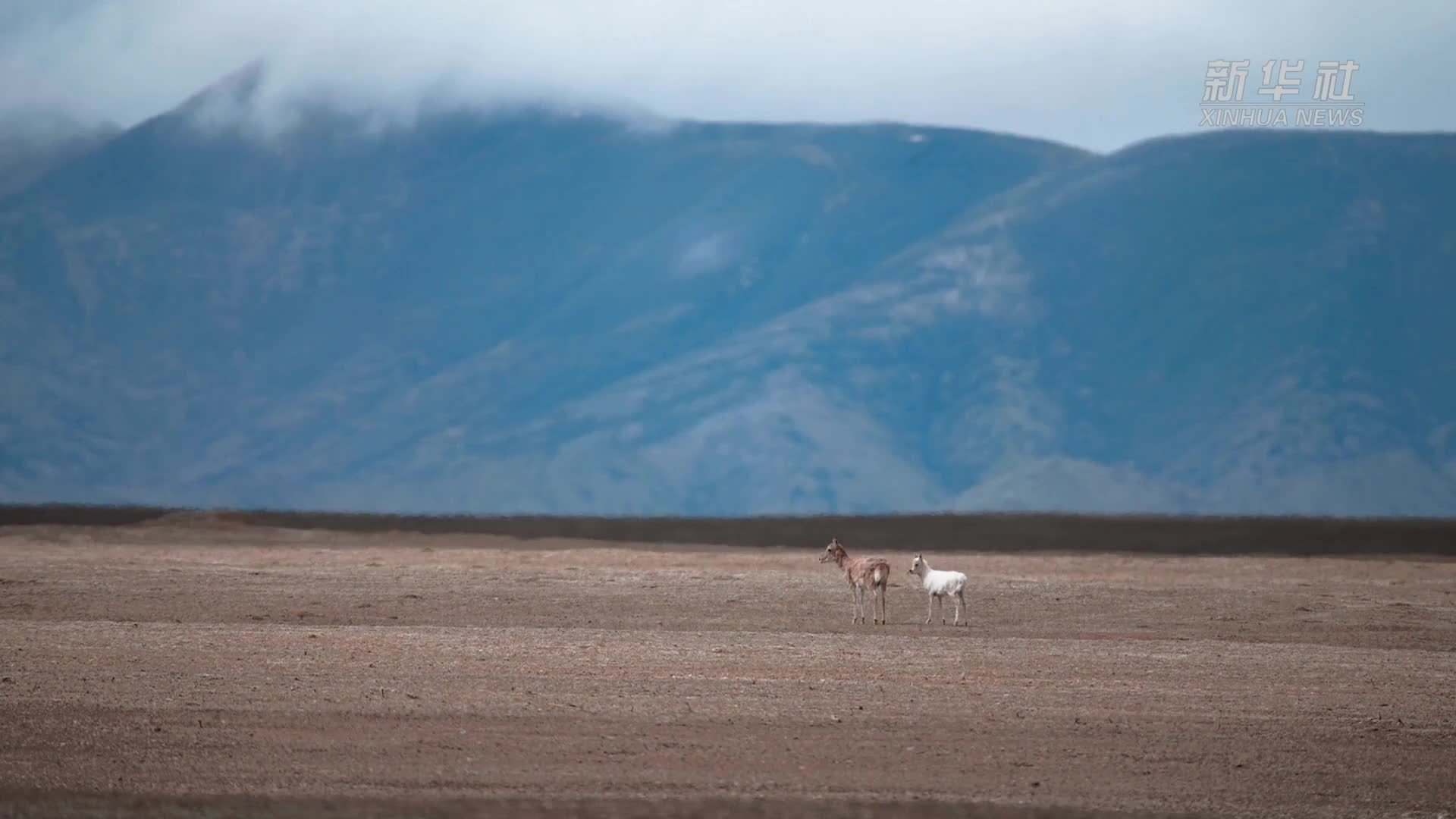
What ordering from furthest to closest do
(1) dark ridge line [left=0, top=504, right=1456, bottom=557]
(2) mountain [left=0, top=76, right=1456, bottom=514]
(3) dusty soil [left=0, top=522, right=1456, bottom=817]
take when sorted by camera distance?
(2) mountain [left=0, top=76, right=1456, bottom=514] → (1) dark ridge line [left=0, top=504, right=1456, bottom=557] → (3) dusty soil [left=0, top=522, right=1456, bottom=817]

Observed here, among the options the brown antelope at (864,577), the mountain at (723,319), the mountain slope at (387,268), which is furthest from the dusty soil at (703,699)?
the mountain slope at (387,268)

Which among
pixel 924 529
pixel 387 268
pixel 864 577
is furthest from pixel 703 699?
pixel 387 268

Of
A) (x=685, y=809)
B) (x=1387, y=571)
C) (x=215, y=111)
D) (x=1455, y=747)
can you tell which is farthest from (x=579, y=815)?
(x=215, y=111)

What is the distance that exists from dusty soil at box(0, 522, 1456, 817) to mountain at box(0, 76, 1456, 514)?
74.8 meters

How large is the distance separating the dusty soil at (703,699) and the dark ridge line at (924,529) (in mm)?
19492

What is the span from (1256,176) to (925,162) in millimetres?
21980

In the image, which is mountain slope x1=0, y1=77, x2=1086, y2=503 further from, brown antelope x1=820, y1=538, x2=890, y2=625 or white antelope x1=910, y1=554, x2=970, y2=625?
white antelope x1=910, y1=554, x2=970, y2=625

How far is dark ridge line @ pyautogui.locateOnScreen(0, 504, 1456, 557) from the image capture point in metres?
52.4

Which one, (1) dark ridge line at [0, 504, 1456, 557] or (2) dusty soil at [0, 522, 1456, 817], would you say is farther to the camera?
(1) dark ridge line at [0, 504, 1456, 557]

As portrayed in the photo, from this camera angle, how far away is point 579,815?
13641 millimetres

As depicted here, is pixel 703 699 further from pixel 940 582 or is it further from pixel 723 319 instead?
pixel 723 319

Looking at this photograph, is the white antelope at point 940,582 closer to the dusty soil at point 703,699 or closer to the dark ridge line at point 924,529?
the dusty soil at point 703,699

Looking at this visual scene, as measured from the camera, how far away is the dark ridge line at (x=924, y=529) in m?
52.4

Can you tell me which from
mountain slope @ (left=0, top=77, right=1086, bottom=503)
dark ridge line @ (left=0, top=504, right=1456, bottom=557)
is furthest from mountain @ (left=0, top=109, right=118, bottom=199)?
dark ridge line @ (left=0, top=504, right=1456, bottom=557)
